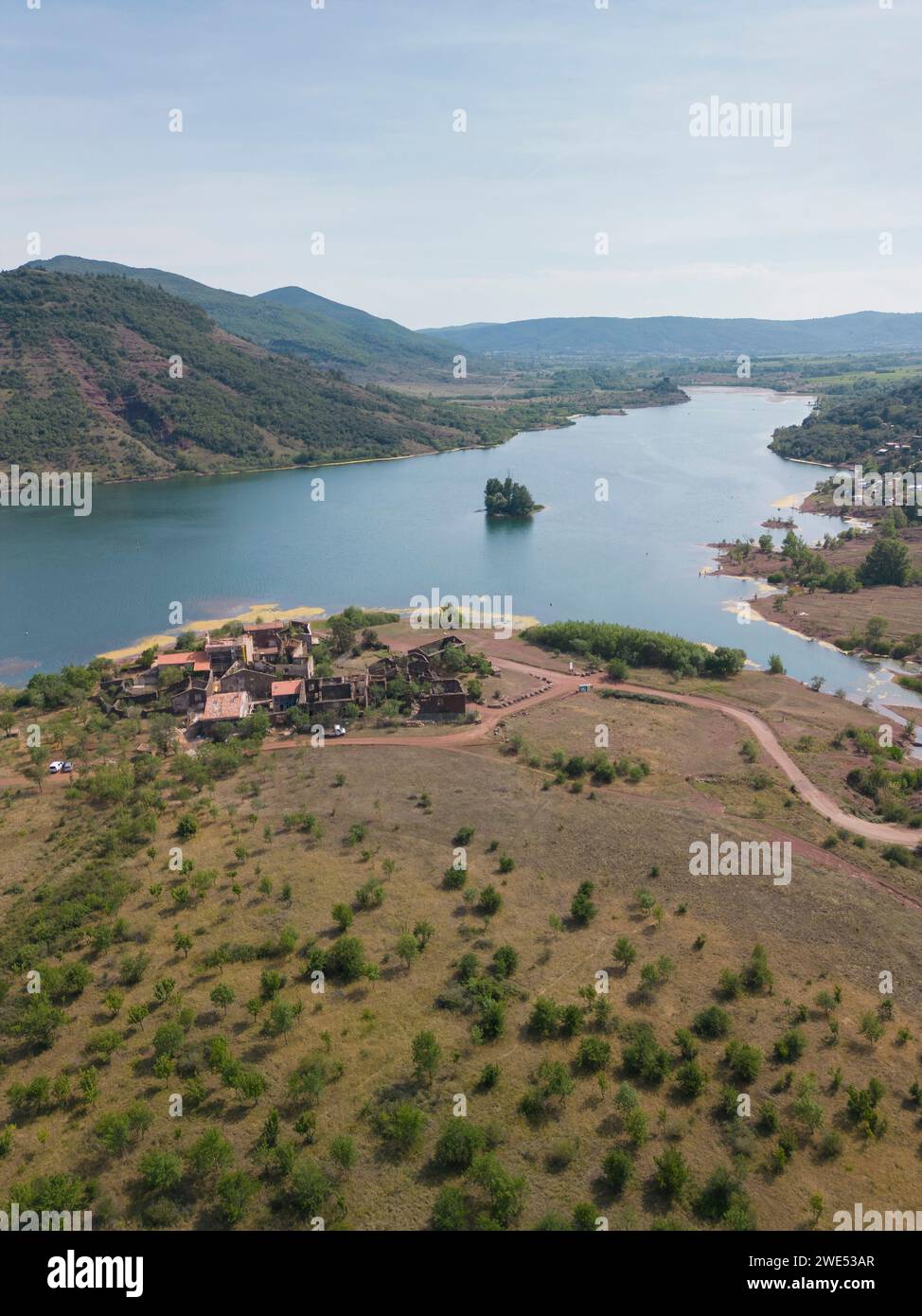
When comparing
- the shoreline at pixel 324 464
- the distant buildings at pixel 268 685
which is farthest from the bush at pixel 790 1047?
the shoreline at pixel 324 464

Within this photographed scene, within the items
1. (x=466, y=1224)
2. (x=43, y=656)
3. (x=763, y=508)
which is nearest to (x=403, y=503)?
(x=763, y=508)

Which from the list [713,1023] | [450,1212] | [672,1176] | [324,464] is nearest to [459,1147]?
[450,1212]

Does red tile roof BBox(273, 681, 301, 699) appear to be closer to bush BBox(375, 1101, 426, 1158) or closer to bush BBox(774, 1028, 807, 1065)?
bush BBox(375, 1101, 426, 1158)

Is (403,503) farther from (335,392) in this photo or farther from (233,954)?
(233,954)

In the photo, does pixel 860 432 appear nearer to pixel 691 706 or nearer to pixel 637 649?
pixel 637 649

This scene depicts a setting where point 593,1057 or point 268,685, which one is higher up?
point 268,685

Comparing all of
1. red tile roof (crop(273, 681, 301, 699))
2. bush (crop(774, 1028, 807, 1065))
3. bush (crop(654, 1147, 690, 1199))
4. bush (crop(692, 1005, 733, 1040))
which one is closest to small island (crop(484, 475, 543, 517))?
red tile roof (crop(273, 681, 301, 699))
